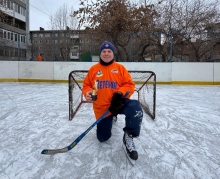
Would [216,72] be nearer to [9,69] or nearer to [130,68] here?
[130,68]

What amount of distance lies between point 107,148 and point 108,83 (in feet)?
2.43

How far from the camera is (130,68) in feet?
27.4

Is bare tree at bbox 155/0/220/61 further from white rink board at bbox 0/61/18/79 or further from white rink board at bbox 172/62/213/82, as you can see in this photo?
white rink board at bbox 0/61/18/79

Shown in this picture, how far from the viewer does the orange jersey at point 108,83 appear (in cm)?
189

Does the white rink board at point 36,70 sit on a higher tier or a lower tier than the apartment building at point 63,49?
lower

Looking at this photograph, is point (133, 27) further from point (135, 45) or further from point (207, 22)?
point (207, 22)

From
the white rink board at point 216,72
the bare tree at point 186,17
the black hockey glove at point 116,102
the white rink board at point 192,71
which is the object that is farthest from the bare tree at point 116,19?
the black hockey glove at point 116,102

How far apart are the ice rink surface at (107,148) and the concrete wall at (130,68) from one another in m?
4.99

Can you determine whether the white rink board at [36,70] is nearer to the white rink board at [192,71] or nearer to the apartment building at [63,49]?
the apartment building at [63,49]

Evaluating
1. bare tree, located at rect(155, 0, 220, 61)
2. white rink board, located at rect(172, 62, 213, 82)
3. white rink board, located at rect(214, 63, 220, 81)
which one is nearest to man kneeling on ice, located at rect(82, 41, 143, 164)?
white rink board, located at rect(172, 62, 213, 82)

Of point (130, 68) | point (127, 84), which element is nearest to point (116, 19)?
point (130, 68)

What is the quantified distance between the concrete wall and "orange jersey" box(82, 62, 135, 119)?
6474 millimetres

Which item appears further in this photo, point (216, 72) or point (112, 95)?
point (216, 72)

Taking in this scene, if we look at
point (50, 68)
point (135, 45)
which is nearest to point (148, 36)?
point (135, 45)
